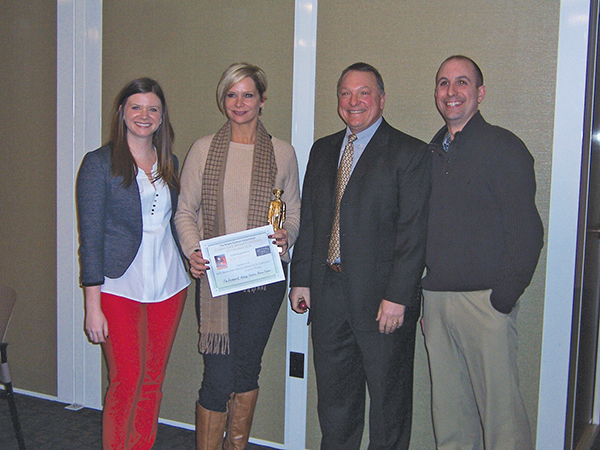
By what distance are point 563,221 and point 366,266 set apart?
913 millimetres

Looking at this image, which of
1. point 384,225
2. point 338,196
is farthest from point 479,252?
point 338,196

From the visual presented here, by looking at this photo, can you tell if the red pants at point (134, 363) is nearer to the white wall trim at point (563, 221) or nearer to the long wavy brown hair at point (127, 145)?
the long wavy brown hair at point (127, 145)

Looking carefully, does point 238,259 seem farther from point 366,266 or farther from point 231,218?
point 366,266

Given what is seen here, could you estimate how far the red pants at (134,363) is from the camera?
2158 millimetres

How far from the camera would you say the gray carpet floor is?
2.76 m

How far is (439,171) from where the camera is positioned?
2.06 meters

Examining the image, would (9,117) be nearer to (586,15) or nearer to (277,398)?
(277,398)

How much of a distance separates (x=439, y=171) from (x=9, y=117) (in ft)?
8.93

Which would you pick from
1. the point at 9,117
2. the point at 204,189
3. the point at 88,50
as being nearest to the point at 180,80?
the point at 88,50

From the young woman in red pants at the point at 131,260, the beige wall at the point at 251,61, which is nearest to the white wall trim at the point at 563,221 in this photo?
the beige wall at the point at 251,61

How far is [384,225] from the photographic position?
81.9 inches

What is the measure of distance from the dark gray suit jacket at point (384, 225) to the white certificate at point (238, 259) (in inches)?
13.7

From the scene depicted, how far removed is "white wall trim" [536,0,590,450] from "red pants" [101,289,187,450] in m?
1.66

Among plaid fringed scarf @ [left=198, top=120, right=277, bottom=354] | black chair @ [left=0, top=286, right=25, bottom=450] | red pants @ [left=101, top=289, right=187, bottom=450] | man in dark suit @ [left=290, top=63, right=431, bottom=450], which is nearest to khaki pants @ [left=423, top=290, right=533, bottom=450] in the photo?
man in dark suit @ [left=290, top=63, right=431, bottom=450]
